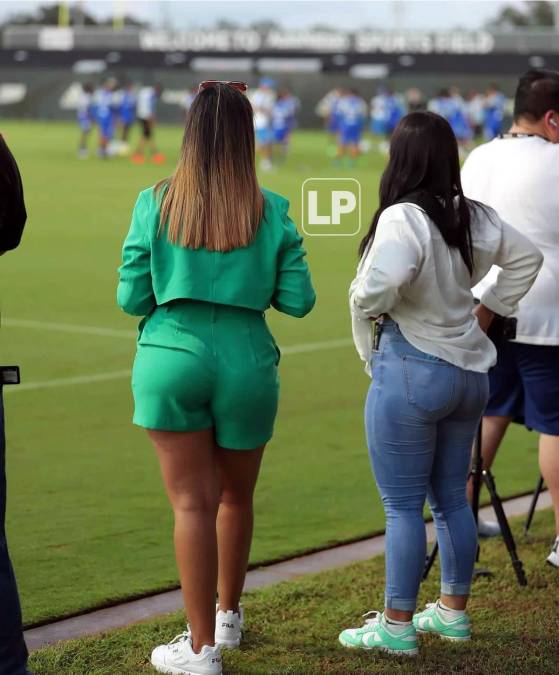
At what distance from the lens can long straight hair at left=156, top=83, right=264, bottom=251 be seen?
14.2 ft

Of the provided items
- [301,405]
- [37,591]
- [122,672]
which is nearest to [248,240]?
[122,672]

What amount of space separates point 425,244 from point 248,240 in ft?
1.98

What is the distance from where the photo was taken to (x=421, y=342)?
183 inches

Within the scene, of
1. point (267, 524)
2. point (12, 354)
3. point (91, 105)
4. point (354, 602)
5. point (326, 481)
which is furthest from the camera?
point (91, 105)

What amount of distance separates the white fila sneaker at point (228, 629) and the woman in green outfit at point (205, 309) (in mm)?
320

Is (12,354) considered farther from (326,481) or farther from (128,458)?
(326,481)

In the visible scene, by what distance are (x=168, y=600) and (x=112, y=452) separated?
2.60 metres

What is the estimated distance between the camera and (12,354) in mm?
10930

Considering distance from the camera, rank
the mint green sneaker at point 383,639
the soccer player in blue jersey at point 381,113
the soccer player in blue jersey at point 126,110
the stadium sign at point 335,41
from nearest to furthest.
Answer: the mint green sneaker at point 383,639 → the soccer player in blue jersey at point 126,110 → the soccer player in blue jersey at point 381,113 → the stadium sign at point 335,41

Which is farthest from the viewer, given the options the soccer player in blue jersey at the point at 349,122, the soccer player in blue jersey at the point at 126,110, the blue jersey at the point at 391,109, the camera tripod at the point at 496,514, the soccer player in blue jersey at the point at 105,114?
the blue jersey at the point at 391,109

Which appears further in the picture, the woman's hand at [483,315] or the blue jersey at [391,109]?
the blue jersey at [391,109]

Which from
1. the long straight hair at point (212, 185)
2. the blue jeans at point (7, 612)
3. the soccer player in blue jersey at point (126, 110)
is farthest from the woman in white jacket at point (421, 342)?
the soccer player in blue jersey at point (126, 110)

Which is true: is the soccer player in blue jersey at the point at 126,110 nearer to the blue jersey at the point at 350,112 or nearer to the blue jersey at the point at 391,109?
the blue jersey at the point at 350,112

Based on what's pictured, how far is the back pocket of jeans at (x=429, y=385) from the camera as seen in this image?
4594 millimetres
